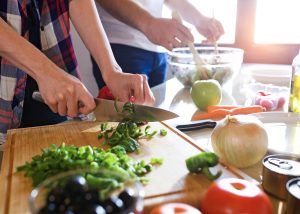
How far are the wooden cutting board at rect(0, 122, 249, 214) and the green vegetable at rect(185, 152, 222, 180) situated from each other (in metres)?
0.01

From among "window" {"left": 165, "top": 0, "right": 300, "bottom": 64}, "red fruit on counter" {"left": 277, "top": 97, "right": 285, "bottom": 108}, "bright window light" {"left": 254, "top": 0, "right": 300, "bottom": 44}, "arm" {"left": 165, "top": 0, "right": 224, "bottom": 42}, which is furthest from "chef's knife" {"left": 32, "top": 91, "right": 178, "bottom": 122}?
"bright window light" {"left": 254, "top": 0, "right": 300, "bottom": 44}

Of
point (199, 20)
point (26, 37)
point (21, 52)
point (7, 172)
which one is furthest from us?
point (199, 20)

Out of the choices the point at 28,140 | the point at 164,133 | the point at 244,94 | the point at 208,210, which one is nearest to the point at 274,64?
the point at 244,94

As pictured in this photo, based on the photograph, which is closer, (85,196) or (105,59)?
(85,196)

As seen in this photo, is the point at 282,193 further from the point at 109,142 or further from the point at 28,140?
the point at 28,140

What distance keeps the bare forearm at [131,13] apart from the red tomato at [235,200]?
0.96 m

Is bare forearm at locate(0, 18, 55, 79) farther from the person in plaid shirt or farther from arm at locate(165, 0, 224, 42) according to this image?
arm at locate(165, 0, 224, 42)

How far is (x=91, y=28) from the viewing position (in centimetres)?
115

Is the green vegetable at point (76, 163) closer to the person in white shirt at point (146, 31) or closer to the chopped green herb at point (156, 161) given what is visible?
the chopped green herb at point (156, 161)

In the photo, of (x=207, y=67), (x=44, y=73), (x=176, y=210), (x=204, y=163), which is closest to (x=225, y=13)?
(x=207, y=67)

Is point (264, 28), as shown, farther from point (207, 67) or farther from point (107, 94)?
point (107, 94)

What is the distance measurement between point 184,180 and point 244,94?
31.7 inches

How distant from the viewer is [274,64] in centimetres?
225

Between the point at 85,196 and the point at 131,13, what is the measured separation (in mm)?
1074
